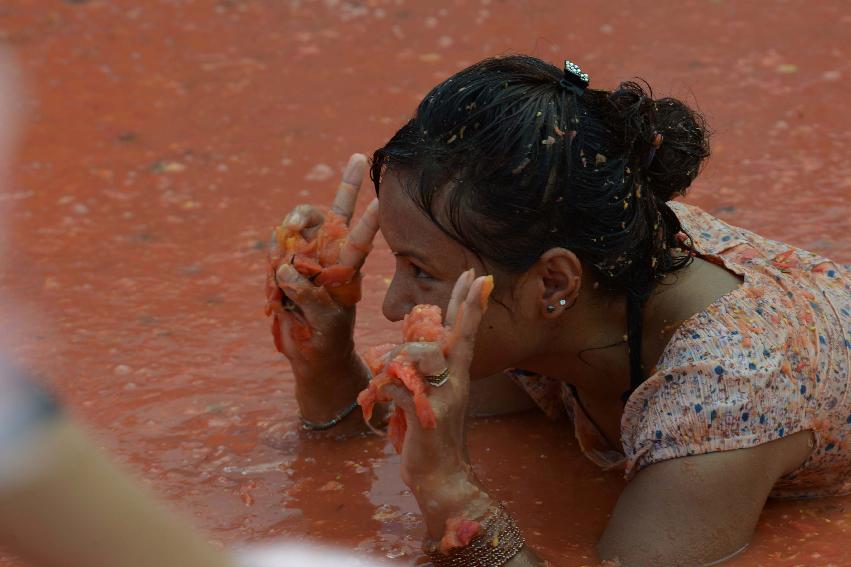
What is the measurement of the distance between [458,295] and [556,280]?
0.25m

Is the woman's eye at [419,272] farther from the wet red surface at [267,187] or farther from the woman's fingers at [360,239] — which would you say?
the wet red surface at [267,187]


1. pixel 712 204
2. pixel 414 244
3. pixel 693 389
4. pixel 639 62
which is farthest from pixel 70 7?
pixel 693 389

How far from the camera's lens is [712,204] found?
170 inches

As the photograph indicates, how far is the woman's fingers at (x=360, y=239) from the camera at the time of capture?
2.86 m

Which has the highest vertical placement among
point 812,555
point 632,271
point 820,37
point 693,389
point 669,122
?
point 820,37

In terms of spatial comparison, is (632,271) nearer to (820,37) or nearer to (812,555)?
(812,555)

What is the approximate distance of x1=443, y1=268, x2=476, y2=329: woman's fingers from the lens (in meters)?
2.38

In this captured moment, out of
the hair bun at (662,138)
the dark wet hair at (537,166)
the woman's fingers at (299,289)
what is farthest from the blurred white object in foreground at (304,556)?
the hair bun at (662,138)

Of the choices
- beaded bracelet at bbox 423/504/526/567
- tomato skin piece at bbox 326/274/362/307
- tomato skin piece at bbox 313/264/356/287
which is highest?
tomato skin piece at bbox 313/264/356/287

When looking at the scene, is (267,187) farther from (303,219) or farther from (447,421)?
(447,421)

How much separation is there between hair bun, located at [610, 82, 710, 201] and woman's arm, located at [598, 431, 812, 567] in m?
0.59

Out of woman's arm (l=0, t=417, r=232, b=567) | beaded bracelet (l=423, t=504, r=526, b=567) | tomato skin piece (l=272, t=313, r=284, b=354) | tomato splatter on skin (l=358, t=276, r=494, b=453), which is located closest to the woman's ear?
tomato splatter on skin (l=358, t=276, r=494, b=453)

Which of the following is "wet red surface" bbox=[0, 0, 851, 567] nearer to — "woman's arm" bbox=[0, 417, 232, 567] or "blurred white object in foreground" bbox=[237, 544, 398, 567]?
"blurred white object in foreground" bbox=[237, 544, 398, 567]

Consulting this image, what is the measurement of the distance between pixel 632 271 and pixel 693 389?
285 millimetres
